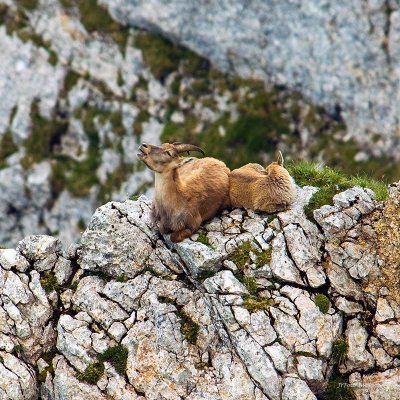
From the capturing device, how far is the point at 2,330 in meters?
13.3

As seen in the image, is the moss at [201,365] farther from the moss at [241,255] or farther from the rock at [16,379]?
the rock at [16,379]

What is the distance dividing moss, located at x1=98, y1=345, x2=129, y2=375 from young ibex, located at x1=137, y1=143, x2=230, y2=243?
131 inches

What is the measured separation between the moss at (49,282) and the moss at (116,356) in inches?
101

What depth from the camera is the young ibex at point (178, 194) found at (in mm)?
14078

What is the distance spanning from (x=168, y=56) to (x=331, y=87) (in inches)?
645

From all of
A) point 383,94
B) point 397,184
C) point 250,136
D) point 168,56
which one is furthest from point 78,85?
point 397,184

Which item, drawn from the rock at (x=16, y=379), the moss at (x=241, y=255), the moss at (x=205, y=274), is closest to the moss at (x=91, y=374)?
the rock at (x=16, y=379)

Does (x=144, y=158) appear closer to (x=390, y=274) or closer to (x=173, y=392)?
(x=173, y=392)

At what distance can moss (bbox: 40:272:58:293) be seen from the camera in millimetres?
13992

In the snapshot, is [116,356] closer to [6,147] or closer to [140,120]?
[140,120]

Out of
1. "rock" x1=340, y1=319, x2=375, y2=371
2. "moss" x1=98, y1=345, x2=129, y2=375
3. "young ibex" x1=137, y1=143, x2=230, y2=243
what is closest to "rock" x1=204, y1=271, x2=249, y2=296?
"young ibex" x1=137, y1=143, x2=230, y2=243

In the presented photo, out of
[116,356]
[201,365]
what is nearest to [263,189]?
[201,365]

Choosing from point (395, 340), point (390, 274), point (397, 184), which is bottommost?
point (395, 340)

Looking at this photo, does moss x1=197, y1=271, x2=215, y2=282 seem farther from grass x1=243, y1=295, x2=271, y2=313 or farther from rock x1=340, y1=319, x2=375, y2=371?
rock x1=340, y1=319, x2=375, y2=371
